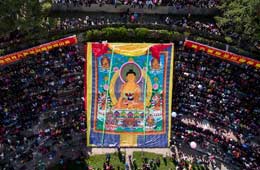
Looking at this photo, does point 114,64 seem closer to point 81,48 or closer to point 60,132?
point 81,48

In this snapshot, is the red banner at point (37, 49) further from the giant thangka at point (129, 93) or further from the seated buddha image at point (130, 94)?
the seated buddha image at point (130, 94)

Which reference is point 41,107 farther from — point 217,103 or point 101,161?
point 217,103

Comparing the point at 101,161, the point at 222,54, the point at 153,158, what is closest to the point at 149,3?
the point at 222,54

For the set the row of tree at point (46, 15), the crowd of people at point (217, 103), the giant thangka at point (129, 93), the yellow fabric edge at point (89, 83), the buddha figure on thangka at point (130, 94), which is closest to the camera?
the row of tree at point (46, 15)

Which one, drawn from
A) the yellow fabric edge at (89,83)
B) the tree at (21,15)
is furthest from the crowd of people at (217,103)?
the tree at (21,15)

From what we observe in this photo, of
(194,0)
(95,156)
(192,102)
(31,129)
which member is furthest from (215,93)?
(31,129)

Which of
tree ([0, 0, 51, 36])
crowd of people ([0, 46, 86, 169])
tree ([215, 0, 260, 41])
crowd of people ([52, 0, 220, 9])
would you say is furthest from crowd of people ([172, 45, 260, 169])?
tree ([0, 0, 51, 36])
